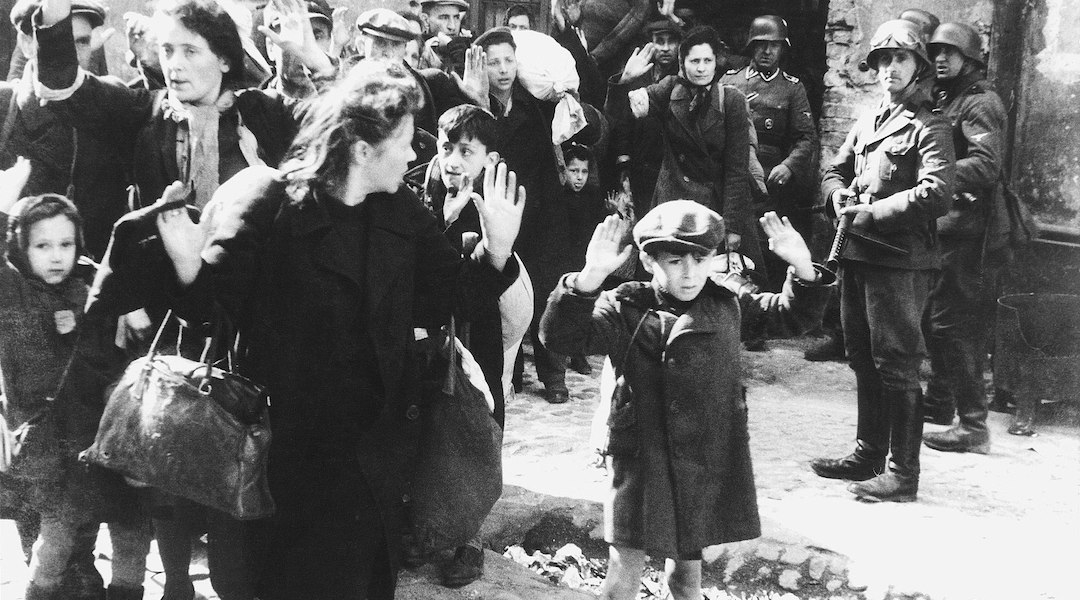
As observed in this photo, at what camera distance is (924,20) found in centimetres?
675

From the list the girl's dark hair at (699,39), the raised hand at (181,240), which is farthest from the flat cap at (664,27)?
the raised hand at (181,240)

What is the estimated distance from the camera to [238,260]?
287 cm

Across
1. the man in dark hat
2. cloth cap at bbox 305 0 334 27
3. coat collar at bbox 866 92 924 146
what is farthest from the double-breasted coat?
cloth cap at bbox 305 0 334 27

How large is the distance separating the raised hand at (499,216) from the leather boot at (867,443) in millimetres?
2995

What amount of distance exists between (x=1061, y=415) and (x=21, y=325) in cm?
567

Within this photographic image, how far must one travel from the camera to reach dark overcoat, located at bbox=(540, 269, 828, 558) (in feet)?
12.0

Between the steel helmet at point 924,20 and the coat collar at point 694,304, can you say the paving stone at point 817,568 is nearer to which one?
the coat collar at point 694,304

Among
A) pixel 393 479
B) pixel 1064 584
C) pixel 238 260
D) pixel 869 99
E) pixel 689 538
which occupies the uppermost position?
pixel 869 99

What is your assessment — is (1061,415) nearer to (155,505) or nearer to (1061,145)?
(1061,145)

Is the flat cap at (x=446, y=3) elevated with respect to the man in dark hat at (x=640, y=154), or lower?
elevated

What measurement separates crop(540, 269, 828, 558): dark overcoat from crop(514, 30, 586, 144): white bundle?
2623mm

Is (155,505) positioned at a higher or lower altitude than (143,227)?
lower

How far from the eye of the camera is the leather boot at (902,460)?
5.25 meters

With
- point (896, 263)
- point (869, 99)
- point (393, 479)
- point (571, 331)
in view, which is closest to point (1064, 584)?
point (896, 263)
